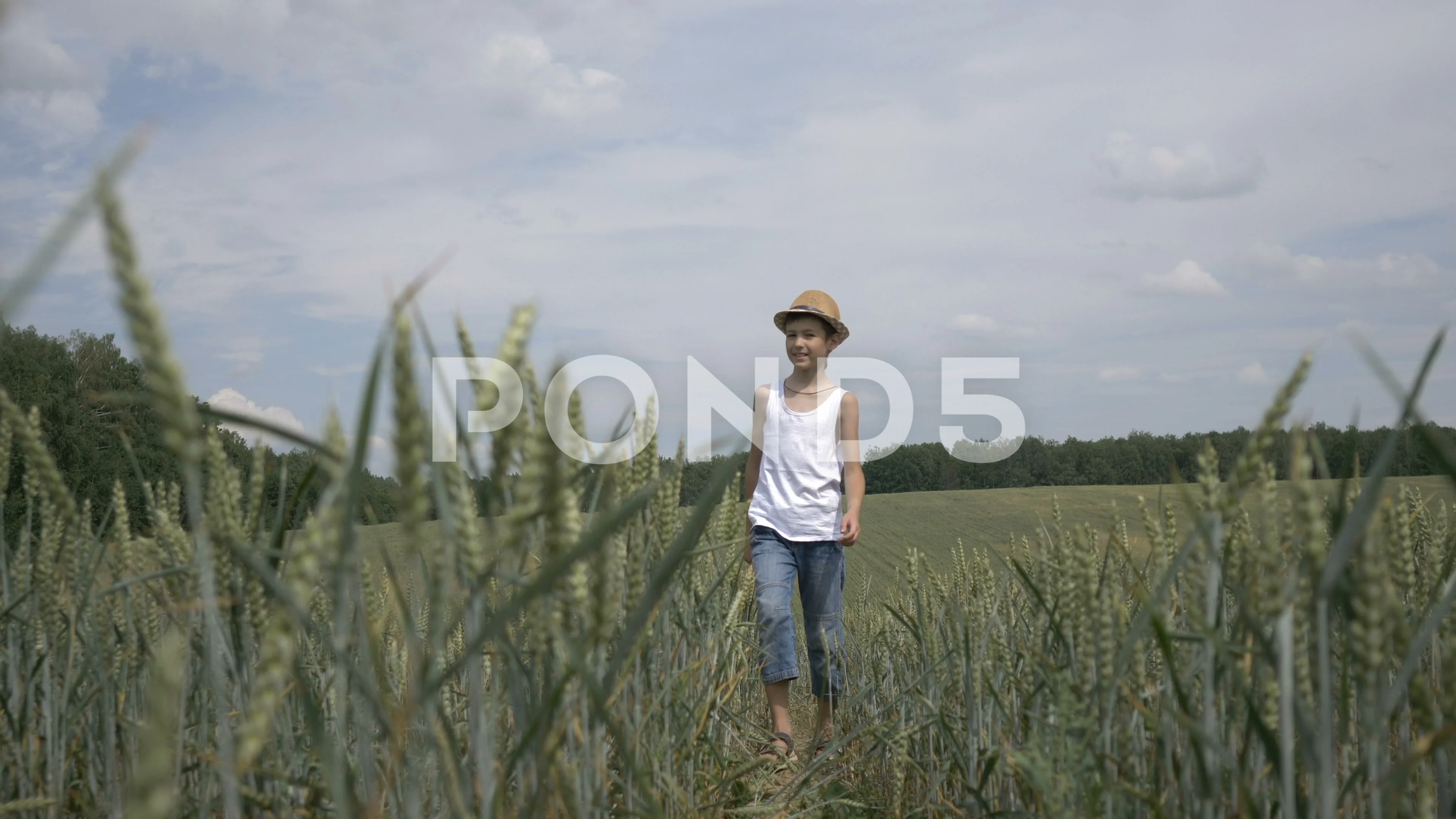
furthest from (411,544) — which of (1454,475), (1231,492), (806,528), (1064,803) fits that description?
(806,528)

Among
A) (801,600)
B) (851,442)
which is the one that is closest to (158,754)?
(801,600)

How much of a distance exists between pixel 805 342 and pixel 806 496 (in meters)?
0.72

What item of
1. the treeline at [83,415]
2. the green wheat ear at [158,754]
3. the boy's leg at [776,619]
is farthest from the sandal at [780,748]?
the treeline at [83,415]

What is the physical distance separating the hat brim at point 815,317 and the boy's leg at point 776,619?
100 cm

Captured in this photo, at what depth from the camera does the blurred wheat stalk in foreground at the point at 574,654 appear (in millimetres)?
813

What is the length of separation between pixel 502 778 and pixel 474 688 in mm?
192

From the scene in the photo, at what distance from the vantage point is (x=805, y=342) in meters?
4.52

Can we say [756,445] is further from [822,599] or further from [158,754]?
[158,754]

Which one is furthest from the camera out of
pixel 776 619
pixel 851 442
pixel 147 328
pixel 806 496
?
pixel 851 442

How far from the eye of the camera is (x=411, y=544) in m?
0.77

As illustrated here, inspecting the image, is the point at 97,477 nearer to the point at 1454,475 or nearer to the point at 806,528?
the point at 806,528

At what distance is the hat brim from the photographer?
4500 millimetres

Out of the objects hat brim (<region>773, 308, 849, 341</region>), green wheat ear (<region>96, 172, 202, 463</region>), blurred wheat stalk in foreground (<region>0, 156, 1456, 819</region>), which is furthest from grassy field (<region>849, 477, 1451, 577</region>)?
green wheat ear (<region>96, 172, 202, 463</region>)

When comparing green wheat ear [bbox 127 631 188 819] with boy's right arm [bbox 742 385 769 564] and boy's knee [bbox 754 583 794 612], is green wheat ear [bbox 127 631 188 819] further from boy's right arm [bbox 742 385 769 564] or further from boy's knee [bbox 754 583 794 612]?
boy's right arm [bbox 742 385 769 564]
